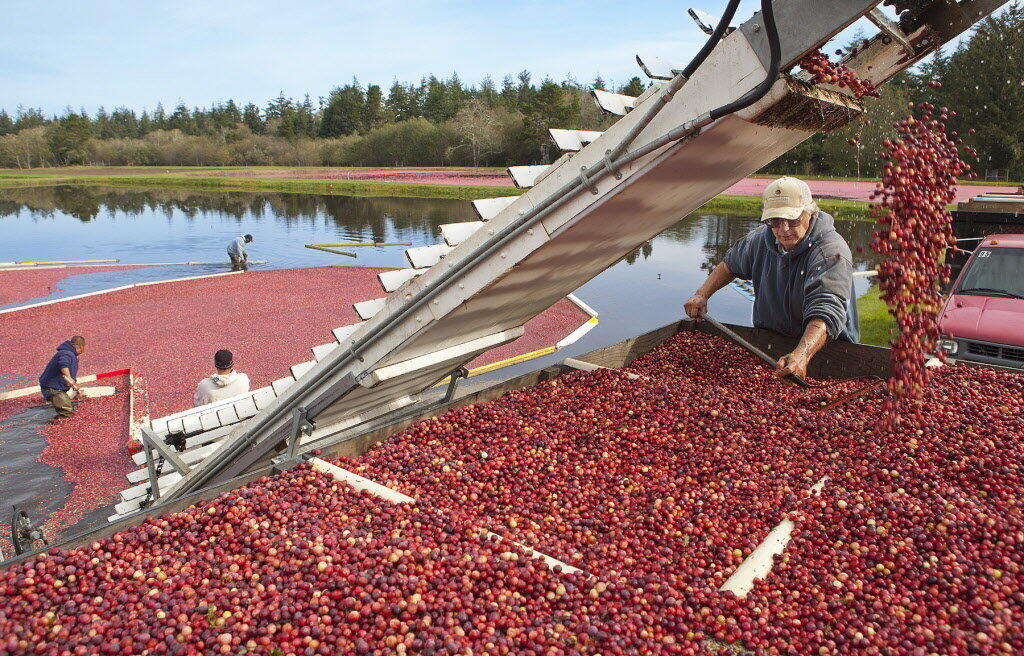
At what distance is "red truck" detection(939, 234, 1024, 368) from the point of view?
7566mm

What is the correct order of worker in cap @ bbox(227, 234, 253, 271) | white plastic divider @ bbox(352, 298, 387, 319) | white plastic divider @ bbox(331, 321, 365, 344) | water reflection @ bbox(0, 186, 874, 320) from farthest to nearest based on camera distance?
1. water reflection @ bbox(0, 186, 874, 320)
2. worker in cap @ bbox(227, 234, 253, 271)
3. white plastic divider @ bbox(331, 321, 365, 344)
4. white plastic divider @ bbox(352, 298, 387, 319)

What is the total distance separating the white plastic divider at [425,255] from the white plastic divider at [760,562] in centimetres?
209

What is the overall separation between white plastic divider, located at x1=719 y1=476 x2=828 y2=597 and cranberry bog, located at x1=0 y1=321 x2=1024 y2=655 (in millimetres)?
12

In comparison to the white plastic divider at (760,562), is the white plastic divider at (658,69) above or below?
above

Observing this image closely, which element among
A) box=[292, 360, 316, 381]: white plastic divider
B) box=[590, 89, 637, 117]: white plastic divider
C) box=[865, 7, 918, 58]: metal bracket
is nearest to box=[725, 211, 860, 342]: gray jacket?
box=[865, 7, 918, 58]: metal bracket

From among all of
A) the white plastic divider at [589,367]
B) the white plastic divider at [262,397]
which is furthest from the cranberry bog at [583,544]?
the white plastic divider at [262,397]

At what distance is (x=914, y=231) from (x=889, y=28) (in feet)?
4.16

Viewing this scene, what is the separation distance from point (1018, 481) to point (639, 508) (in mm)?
1989

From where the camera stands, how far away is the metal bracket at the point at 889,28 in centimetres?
291

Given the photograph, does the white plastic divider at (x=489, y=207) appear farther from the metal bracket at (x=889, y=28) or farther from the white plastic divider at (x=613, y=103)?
the metal bracket at (x=889, y=28)

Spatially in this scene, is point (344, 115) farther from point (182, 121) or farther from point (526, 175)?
point (526, 175)

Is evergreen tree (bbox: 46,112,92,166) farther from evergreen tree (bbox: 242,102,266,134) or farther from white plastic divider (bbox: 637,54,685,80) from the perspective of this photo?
white plastic divider (bbox: 637,54,685,80)

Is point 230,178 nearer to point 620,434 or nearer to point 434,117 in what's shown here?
point 434,117

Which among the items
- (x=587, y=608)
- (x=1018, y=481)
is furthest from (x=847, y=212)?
(x=587, y=608)
